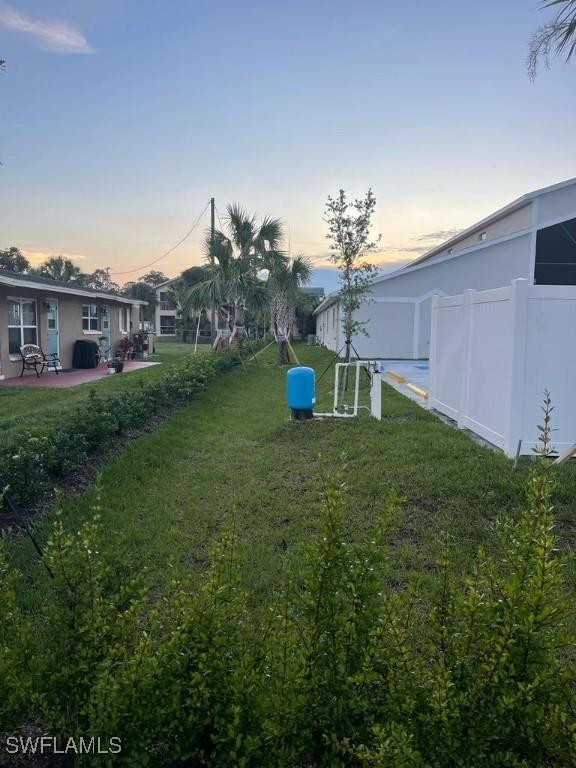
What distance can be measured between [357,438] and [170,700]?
17.6ft

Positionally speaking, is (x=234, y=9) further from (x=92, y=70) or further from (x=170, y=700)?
(x=170, y=700)

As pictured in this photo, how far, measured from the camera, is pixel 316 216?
13805 mm

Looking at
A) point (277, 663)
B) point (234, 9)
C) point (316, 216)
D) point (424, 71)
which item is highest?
point (234, 9)

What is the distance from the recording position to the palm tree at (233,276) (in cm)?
1647

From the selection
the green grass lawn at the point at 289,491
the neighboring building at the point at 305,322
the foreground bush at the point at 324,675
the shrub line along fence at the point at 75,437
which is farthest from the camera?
the neighboring building at the point at 305,322

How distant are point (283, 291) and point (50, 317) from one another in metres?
8.32

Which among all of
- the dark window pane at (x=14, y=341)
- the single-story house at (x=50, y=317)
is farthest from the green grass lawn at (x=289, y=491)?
the dark window pane at (x=14, y=341)

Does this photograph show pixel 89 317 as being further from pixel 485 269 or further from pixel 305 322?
pixel 305 322

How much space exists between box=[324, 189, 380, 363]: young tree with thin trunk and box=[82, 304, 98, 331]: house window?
33.9 feet

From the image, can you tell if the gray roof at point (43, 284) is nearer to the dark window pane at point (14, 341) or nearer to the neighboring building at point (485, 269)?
the dark window pane at point (14, 341)

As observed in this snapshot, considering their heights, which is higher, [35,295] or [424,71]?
[424,71]

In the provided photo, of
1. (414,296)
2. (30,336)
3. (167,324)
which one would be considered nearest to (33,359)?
(30,336)

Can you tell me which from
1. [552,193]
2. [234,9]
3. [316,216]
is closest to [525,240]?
[552,193]

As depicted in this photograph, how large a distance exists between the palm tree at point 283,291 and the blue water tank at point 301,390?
11.9m
